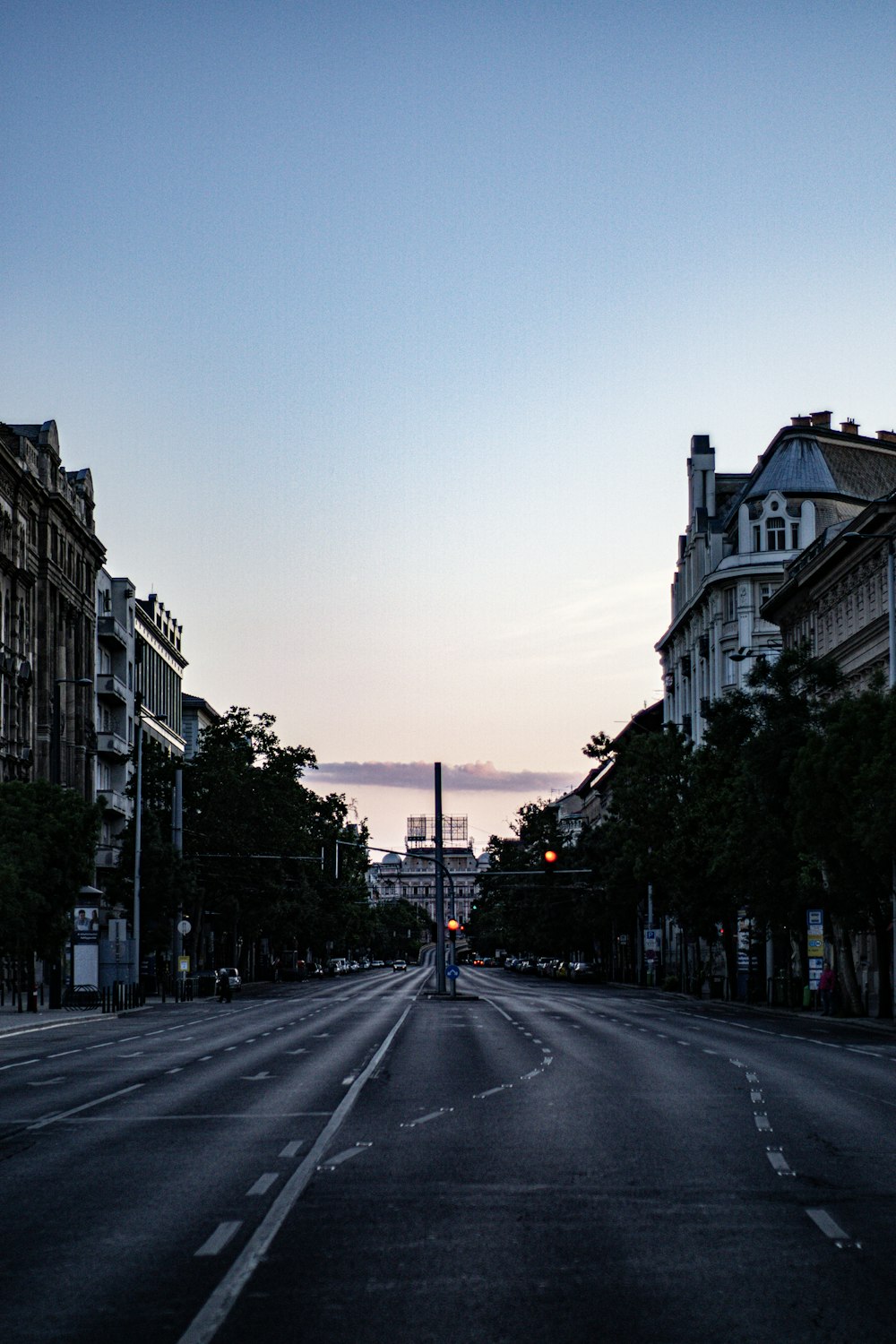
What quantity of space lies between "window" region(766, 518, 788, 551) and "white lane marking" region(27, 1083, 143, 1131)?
257 feet

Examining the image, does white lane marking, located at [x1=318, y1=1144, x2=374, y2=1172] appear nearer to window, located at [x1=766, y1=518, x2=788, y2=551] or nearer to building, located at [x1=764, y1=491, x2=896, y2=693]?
building, located at [x1=764, y1=491, x2=896, y2=693]

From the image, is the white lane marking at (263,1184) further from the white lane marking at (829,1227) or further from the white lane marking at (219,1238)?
the white lane marking at (829,1227)

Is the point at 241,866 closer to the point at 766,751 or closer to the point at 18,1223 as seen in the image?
the point at 766,751

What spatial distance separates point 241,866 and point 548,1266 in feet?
282

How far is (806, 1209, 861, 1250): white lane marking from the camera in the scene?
1166cm

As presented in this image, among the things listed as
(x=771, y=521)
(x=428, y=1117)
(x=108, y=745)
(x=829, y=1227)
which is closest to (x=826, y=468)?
(x=771, y=521)

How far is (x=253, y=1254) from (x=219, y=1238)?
2.22 feet

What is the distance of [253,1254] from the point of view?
1109 cm

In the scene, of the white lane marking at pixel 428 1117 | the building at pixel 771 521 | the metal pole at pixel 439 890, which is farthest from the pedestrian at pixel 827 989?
the building at pixel 771 521

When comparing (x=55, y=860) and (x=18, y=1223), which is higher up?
(x=55, y=860)

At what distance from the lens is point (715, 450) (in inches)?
4692

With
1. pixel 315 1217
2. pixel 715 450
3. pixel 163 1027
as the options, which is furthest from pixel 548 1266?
pixel 715 450

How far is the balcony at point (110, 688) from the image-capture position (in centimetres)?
9619

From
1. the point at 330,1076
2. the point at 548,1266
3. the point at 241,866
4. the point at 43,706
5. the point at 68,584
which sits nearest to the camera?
the point at 548,1266
